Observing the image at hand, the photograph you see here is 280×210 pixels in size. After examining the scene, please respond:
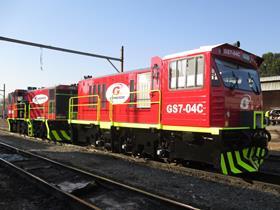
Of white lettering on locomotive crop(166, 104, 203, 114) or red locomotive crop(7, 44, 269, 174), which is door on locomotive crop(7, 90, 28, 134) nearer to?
Answer: red locomotive crop(7, 44, 269, 174)

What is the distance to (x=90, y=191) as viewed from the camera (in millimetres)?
7371

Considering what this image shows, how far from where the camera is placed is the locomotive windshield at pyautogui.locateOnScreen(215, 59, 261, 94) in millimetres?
8867

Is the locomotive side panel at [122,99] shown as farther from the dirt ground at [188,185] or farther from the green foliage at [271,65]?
the green foliage at [271,65]

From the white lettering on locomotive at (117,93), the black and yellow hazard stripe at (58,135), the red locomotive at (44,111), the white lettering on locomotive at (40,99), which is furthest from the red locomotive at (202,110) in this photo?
the white lettering on locomotive at (40,99)

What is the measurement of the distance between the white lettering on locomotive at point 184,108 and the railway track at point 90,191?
2.86 metres

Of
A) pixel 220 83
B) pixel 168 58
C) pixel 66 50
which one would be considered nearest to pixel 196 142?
pixel 220 83

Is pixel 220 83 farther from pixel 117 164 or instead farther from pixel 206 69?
pixel 117 164

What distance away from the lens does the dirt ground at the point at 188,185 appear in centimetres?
649

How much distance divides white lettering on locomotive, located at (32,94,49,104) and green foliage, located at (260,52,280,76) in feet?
191

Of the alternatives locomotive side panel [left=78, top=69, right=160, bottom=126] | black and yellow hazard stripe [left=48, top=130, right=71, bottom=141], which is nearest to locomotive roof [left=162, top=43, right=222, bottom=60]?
locomotive side panel [left=78, top=69, right=160, bottom=126]

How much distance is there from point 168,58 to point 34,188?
5053mm

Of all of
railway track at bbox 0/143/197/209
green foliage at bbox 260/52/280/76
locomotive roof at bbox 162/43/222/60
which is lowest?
railway track at bbox 0/143/197/209

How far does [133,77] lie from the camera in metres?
12.1

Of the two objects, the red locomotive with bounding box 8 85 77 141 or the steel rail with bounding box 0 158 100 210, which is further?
the red locomotive with bounding box 8 85 77 141
